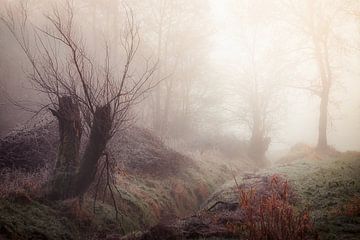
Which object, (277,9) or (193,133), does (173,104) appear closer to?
(193,133)

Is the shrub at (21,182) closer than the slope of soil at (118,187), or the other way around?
the slope of soil at (118,187)

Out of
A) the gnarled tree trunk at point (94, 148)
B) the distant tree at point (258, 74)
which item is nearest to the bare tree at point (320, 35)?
the distant tree at point (258, 74)

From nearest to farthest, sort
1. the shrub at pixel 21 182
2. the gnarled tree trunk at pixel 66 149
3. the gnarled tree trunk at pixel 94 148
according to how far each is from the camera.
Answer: the shrub at pixel 21 182 < the gnarled tree trunk at pixel 94 148 < the gnarled tree trunk at pixel 66 149

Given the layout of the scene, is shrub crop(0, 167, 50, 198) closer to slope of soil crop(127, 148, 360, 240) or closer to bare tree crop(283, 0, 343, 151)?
slope of soil crop(127, 148, 360, 240)

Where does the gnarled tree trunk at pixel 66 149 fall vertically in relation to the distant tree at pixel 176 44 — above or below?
below

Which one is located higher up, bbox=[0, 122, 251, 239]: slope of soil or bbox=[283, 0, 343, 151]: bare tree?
bbox=[283, 0, 343, 151]: bare tree

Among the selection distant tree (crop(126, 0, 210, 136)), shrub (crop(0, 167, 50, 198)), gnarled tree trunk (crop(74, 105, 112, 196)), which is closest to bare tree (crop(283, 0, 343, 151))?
distant tree (crop(126, 0, 210, 136))

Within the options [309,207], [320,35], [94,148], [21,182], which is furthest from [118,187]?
[320,35]

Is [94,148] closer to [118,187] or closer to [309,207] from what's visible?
[118,187]

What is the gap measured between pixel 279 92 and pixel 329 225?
1009 inches

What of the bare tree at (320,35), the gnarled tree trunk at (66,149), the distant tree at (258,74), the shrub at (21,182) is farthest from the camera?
the distant tree at (258,74)

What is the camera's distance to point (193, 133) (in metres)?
32.7

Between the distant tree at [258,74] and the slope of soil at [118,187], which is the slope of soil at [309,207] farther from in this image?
the distant tree at [258,74]

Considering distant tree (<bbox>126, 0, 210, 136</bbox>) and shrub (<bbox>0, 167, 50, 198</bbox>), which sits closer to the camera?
shrub (<bbox>0, 167, 50, 198</bbox>)
